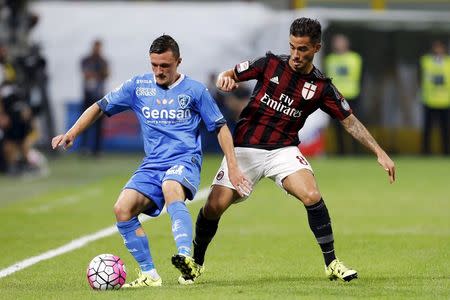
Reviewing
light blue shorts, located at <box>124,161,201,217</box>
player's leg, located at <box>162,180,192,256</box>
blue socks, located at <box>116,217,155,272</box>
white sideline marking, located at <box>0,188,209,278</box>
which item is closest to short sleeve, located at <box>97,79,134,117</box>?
light blue shorts, located at <box>124,161,201,217</box>

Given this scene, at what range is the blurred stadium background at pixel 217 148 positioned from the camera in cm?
1159

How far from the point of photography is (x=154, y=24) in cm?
2744

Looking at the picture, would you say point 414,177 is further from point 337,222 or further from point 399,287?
point 399,287

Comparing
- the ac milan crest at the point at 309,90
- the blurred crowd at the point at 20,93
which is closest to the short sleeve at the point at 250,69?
the ac milan crest at the point at 309,90

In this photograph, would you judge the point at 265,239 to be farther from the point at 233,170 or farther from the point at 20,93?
the point at 20,93

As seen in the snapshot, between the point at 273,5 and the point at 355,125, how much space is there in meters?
19.9

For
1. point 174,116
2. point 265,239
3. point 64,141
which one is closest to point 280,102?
point 174,116

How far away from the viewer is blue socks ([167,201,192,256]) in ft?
28.9

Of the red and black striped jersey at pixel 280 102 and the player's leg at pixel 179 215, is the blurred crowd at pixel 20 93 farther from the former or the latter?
the player's leg at pixel 179 215

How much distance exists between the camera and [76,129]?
9406 mm

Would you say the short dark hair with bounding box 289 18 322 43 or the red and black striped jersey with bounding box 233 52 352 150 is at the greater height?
the short dark hair with bounding box 289 18 322 43

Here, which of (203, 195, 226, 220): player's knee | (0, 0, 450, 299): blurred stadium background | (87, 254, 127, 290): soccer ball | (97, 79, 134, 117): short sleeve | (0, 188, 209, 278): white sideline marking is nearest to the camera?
(87, 254, 127, 290): soccer ball

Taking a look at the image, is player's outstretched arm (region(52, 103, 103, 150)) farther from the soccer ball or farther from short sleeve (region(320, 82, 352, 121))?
short sleeve (region(320, 82, 352, 121))

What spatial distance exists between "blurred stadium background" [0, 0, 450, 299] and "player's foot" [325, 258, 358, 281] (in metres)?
0.28
